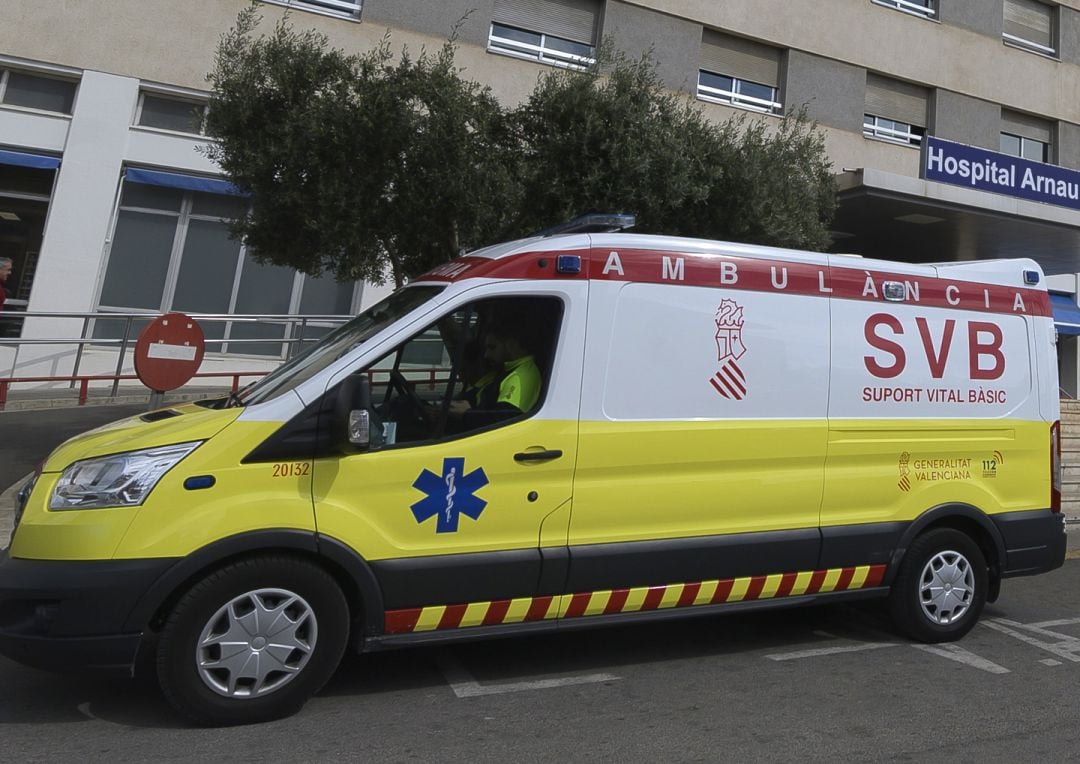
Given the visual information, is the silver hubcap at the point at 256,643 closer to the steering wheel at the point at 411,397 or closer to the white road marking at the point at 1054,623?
the steering wheel at the point at 411,397

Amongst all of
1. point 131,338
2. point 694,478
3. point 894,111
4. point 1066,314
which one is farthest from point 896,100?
point 694,478

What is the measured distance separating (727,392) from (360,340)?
1.75 m

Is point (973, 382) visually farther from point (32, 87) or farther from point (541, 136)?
point (32, 87)

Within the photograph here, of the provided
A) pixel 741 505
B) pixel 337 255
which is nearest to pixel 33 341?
pixel 337 255

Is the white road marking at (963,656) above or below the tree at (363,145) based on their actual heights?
below

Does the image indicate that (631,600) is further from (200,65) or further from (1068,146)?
(1068,146)

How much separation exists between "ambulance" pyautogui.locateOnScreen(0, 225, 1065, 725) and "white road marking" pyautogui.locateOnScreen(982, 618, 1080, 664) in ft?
1.05

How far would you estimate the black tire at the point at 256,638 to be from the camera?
3.60 meters

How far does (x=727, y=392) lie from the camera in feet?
15.0

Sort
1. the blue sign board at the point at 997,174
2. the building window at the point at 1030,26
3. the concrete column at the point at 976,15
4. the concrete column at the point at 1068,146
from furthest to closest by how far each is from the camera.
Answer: the concrete column at the point at 1068,146 < the building window at the point at 1030,26 < the concrete column at the point at 976,15 < the blue sign board at the point at 997,174

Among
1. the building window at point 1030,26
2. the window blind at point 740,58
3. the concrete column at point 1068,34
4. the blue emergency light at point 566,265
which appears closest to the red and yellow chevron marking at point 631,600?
the blue emergency light at point 566,265

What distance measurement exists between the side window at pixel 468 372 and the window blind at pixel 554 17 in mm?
12356

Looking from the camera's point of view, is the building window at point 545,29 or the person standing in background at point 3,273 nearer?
the person standing in background at point 3,273

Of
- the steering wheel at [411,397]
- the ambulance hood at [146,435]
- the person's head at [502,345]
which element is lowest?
the ambulance hood at [146,435]
